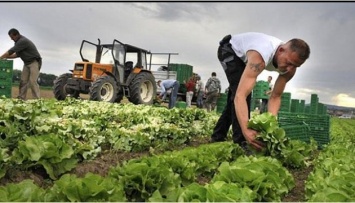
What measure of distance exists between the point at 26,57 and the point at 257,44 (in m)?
7.21

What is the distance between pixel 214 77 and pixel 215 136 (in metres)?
11.1

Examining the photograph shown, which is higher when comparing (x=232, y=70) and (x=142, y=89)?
(x=232, y=70)

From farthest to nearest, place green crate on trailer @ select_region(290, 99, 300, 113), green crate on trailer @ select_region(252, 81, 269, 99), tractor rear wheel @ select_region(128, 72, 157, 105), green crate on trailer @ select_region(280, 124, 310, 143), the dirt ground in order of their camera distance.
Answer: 1. green crate on trailer @ select_region(290, 99, 300, 113)
2. green crate on trailer @ select_region(252, 81, 269, 99)
3. tractor rear wheel @ select_region(128, 72, 157, 105)
4. green crate on trailer @ select_region(280, 124, 310, 143)
5. the dirt ground

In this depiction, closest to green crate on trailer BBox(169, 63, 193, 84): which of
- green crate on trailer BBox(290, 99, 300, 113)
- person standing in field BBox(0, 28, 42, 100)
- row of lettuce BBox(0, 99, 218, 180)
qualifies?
green crate on trailer BBox(290, 99, 300, 113)

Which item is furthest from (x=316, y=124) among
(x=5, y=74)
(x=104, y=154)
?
(x=5, y=74)

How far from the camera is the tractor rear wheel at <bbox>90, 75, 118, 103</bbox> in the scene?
1212 centimetres

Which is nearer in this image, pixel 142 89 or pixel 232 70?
pixel 232 70

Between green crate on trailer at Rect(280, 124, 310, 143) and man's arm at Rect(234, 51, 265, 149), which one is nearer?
man's arm at Rect(234, 51, 265, 149)

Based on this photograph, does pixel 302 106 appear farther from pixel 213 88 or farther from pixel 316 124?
pixel 316 124

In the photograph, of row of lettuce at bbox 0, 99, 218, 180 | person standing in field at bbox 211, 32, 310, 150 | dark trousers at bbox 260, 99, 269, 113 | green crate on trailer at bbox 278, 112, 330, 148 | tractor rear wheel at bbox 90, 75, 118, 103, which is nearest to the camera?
row of lettuce at bbox 0, 99, 218, 180

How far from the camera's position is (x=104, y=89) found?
12805 mm

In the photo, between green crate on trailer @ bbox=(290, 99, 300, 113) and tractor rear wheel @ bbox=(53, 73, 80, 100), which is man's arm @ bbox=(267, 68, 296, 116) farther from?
green crate on trailer @ bbox=(290, 99, 300, 113)

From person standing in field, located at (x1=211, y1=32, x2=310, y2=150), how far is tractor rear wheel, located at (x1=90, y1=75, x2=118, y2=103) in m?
7.57

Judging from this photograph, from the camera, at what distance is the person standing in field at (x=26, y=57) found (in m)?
9.75
